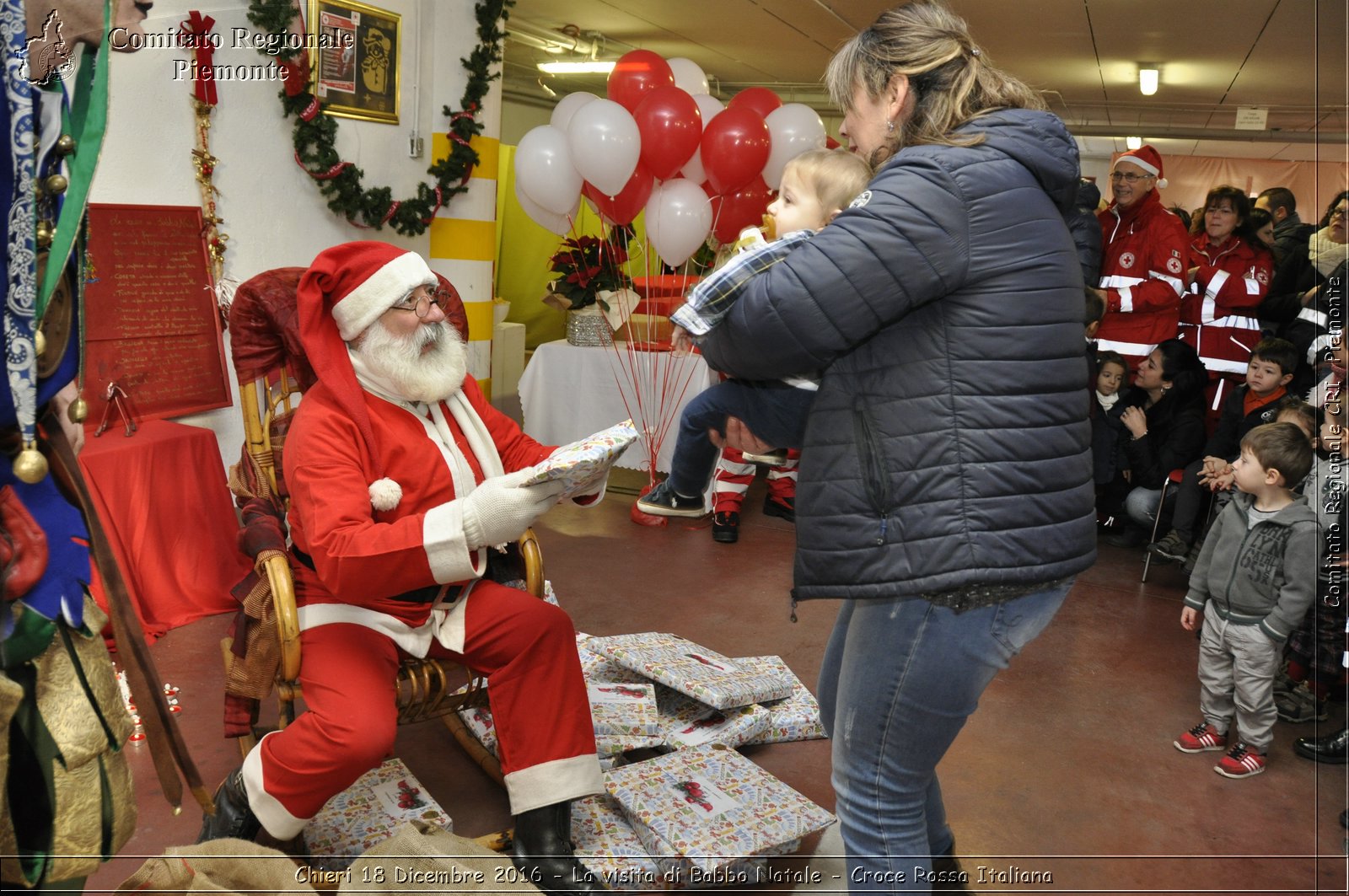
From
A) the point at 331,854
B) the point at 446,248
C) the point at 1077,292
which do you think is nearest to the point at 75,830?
the point at 331,854

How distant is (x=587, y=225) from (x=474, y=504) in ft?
36.4

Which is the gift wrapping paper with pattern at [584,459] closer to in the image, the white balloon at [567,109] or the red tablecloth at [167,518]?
the red tablecloth at [167,518]

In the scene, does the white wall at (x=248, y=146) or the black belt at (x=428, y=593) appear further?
the white wall at (x=248, y=146)

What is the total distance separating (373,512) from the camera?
240 cm

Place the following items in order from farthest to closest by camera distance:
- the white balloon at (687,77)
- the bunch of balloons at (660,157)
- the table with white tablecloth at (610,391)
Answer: the white balloon at (687,77) → the table with white tablecloth at (610,391) → the bunch of balloons at (660,157)

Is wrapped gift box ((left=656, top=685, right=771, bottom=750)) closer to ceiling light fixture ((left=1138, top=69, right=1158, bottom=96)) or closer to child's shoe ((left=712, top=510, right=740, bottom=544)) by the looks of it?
child's shoe ((left=712, top=510, right=740, bottom=544))

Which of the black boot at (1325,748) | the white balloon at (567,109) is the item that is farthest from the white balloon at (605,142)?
the black boot at (1325,748)

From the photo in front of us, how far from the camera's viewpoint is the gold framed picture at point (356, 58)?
179 inches

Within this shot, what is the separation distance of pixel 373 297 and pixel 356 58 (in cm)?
280

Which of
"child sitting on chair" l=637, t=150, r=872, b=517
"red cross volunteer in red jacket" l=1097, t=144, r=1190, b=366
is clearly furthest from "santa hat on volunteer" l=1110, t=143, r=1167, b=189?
"child sitting on chair" l=637, t=150, r=872, b=517

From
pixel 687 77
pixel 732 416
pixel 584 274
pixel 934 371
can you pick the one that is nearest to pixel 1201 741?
pixel 732 416

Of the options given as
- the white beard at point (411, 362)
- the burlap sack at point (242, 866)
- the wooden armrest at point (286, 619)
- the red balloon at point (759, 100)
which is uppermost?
the red balloon at point (759, 100)

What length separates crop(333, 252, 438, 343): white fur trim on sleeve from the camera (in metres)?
2.49

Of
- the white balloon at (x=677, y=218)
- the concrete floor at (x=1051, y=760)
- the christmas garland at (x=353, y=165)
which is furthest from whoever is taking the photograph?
the white balloon at (x=677, y=218)
